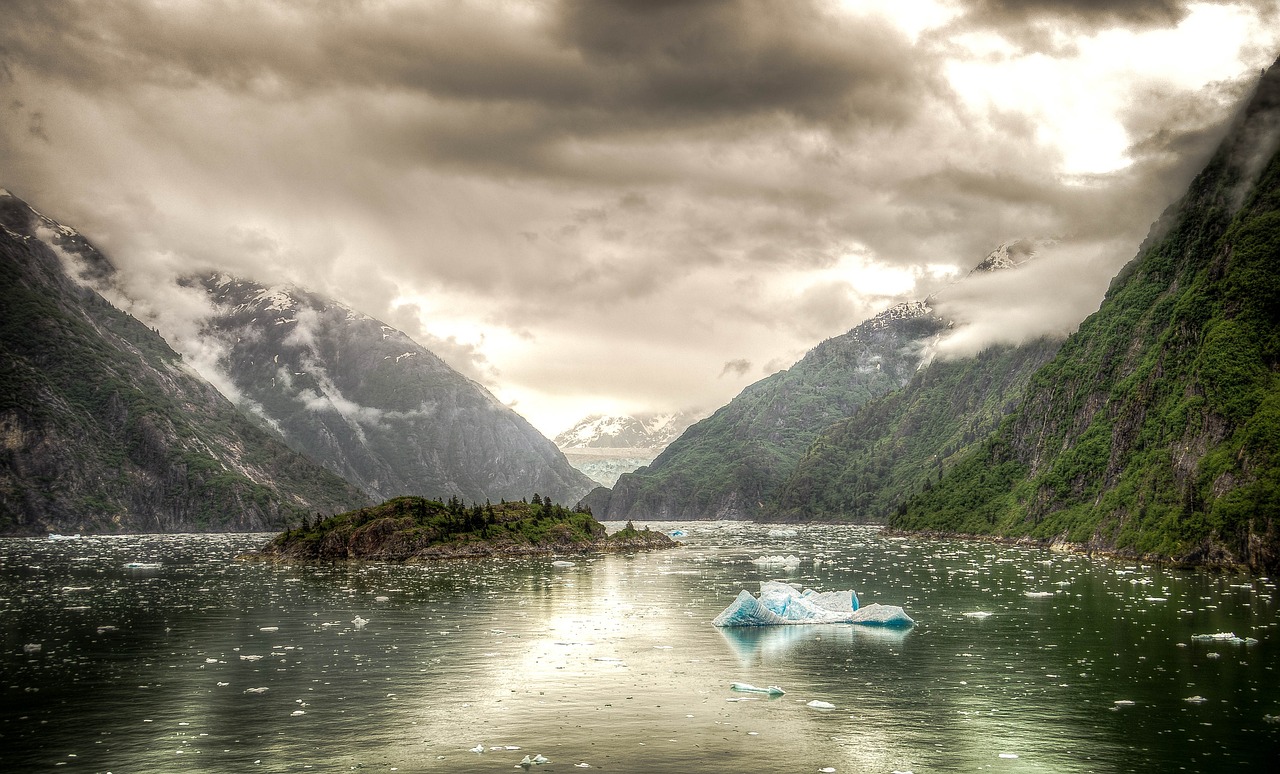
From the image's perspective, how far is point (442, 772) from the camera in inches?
1091

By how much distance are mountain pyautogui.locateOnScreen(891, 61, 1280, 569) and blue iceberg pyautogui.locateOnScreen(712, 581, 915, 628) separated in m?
57.2

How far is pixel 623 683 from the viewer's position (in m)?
41.6

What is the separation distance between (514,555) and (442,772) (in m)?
120

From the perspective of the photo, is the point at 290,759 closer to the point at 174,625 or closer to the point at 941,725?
the point at 941,725

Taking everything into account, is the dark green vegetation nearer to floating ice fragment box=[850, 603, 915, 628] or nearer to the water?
the water

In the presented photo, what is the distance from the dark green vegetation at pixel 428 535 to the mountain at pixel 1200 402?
8885 cm

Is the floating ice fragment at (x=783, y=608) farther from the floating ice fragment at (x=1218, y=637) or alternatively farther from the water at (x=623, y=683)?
the floating ice fragment at (x=1218, y=637)

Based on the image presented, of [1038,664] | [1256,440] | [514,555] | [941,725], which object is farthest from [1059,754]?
[514,555]

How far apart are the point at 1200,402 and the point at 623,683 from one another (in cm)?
11441

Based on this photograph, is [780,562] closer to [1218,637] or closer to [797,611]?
[797,611]

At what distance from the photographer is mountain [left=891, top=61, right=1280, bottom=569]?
10419 cm

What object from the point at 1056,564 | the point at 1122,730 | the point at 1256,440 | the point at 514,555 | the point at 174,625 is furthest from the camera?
the point at 514,555

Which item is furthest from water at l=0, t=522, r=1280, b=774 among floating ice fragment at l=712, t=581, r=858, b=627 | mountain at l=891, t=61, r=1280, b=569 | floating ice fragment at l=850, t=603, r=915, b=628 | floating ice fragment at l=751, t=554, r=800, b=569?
floating ice fragment at l=751, t=554, r=800, b=569

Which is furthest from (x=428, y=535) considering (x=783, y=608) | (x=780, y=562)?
→ (x=783, y=608)
